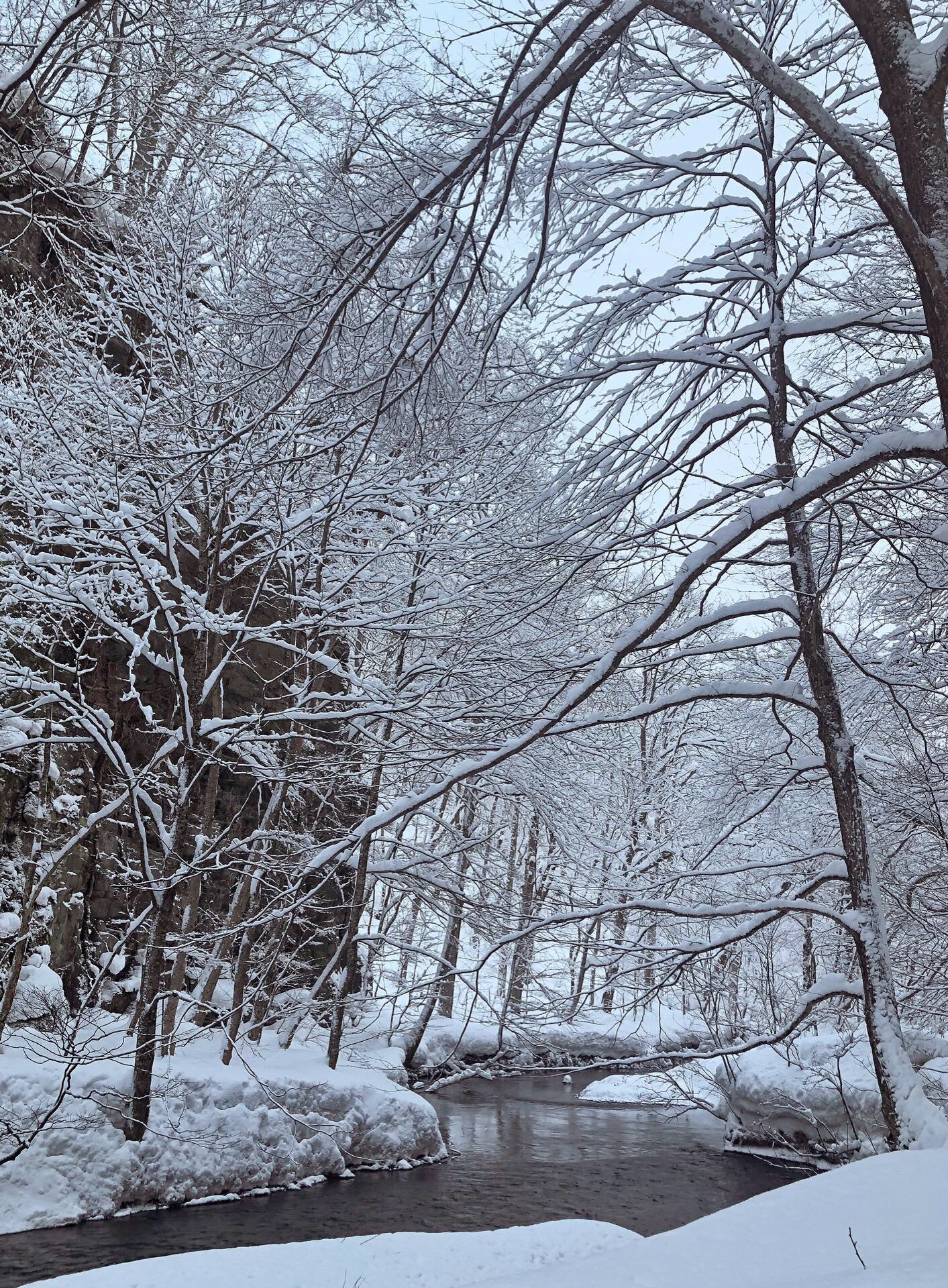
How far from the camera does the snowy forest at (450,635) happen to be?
4.02 metres

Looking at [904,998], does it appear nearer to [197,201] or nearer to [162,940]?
[162,940]

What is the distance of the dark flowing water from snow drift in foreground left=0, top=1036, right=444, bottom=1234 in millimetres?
214

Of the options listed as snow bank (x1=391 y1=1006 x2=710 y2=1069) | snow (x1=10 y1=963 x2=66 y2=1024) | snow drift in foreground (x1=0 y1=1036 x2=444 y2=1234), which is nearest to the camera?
snow drift in foreground (x1=0 y1=1036 x2=444 y2=1234)

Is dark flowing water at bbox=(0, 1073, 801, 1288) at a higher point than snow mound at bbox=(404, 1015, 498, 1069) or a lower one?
lower

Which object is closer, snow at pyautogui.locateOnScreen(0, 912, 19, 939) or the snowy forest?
the snowy forest

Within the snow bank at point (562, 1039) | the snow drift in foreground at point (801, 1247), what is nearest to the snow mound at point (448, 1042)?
the snow bank at point (562, 1039)

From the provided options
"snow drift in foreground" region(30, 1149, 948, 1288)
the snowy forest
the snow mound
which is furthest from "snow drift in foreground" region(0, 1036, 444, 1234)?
the snow mound

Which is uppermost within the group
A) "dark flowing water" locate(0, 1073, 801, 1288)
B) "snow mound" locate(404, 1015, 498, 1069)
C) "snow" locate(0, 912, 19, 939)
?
"snow" locate(0, 912, 19, 939)

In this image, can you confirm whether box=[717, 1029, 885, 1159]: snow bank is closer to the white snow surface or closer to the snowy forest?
the snowy forest

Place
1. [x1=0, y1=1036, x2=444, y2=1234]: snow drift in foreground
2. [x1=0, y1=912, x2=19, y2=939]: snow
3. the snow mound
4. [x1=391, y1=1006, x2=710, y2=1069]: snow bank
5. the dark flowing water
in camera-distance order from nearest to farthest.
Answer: the dark flowing water, [x1=0, y1=1036, x2=444, y2=1234]: snow drift in foreground, [x1=0, y1=912, x2=19, y2=939]: snow, [x1=391, y1=1006, x2=710, y2=1069]: snow bank, the snow mound

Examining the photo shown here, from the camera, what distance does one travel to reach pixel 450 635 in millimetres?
10156

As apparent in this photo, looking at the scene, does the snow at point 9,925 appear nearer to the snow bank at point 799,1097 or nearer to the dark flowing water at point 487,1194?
the dark flowing water at point 487,1194

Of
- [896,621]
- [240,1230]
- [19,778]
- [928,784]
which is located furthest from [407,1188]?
[896,621]

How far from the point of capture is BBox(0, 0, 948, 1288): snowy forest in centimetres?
402
